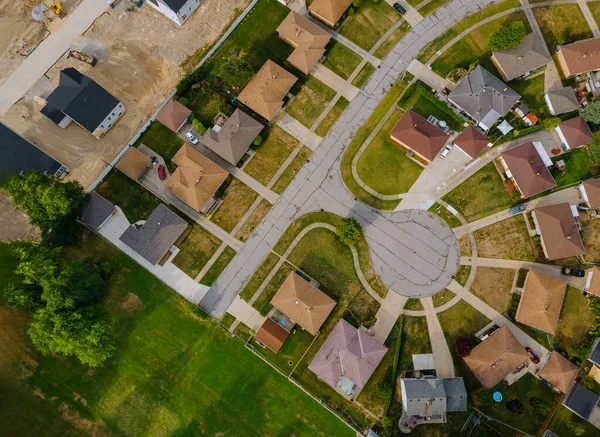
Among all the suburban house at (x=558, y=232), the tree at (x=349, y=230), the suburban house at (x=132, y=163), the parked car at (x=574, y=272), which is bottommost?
the suburban house at (x=132, y=163)

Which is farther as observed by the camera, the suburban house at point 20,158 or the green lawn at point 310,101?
the green lawn at point 310,101

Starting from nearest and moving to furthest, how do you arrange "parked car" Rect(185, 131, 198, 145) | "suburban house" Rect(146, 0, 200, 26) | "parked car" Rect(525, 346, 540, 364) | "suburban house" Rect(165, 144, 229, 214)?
"parked car" Rect(525, 346, 540, 364), "suburban house" Rect(165, 144, 229, 214), "parked car" Rect(185, 131, 198, 145), "suburban house" Rect(146, 0, 200, 26)

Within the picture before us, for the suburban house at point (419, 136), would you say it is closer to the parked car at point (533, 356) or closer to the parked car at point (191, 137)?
the parked car at point (191, 137)

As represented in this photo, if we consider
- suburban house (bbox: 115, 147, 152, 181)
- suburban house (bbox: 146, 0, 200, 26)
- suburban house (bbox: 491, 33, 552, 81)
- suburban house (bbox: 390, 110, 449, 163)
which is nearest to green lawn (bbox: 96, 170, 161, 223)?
suburban house (bbox: 115, 147, 152, 181)

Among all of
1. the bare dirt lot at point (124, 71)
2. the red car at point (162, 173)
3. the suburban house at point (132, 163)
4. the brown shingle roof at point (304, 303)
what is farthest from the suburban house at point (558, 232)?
the suburban house at point (132, 163)

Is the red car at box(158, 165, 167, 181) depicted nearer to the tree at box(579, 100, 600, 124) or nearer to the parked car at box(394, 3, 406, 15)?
the parked car at box(394, 3, 406, 15)
